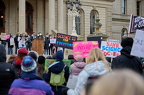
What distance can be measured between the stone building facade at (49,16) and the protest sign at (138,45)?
2310 centimetres

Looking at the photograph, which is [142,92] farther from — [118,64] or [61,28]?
[61,28]

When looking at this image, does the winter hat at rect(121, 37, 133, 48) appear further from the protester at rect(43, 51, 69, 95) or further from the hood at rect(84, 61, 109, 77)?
the hood at rect(84, 61, 109, 77)

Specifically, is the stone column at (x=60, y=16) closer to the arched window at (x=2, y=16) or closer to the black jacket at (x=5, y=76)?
the arched window at (x=2, y=16)

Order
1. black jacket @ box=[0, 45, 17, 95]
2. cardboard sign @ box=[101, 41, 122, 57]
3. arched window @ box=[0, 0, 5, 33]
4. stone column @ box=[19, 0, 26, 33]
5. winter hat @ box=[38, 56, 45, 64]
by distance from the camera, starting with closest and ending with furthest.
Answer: black jacket @ box=[0, 45, 17, 95]
winter hat @ box=[38, 56, 45, 64]
cardboard sign @ box=[101, 41, 122, 57]
stone column @ box=[19, 0, 26, 33]
arched window @ box=[0, 0, 5, 33]

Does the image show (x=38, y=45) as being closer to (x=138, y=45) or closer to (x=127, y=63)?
(x=138, y=45)

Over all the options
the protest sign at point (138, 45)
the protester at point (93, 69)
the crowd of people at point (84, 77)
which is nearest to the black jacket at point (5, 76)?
the crowd of people at point (84, 77)

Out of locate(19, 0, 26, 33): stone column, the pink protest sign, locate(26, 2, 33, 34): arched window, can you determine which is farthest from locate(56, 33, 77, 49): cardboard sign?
locate(26, 2, 33, 34): arched window

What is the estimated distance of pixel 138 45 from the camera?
6.11m

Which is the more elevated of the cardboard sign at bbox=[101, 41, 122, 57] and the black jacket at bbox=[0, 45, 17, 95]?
the cardboard sign at bbox=[101, 41, 122, 57]

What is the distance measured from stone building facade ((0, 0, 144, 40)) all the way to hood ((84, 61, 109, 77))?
80.8 feet

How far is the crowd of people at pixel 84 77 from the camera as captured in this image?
65.0 inches

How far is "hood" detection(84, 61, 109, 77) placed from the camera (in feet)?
14.4

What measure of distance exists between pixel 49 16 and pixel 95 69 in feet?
90.1

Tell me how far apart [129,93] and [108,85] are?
124 mm
